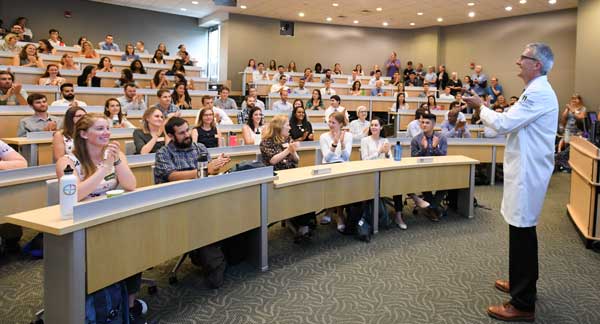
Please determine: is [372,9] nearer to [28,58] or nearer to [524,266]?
[28,58]

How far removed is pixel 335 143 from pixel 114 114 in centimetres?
269

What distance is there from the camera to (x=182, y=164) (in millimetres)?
3426

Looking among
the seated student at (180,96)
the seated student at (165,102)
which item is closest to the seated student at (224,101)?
the seated student at (180,96)

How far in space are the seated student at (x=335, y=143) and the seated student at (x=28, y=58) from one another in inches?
230

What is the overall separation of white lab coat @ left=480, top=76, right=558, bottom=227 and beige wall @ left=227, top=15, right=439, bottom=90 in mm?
13091

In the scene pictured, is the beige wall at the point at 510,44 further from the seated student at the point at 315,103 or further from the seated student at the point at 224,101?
the seated student at the point at 224,101

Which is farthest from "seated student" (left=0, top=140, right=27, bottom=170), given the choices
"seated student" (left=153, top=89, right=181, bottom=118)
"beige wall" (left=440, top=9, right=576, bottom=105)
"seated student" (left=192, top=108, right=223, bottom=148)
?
"beige wall" (left=440, top=9, right=576, bottom=105)

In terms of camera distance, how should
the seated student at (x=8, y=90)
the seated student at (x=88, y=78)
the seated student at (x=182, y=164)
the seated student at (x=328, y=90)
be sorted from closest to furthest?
1. the seated student at (x=182, y=164)
2. the seated student at (x=8, y=90)
3. the seated student at (x=88, y=78)
4. the seated student at (x=328, y=90)

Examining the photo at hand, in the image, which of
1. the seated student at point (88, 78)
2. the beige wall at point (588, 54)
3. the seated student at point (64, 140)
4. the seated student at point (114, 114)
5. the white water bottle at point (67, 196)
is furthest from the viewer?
the beige wall at point (588, 54)

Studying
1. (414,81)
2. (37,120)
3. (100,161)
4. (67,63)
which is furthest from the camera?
(414,81)

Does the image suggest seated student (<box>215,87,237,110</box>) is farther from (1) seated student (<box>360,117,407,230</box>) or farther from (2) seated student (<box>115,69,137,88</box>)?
(1) seated student (<box>360,117,407,230</box>)

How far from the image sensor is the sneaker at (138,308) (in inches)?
107

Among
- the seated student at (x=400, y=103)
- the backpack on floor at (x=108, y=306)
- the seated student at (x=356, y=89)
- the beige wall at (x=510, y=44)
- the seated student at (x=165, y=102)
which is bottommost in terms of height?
the backpack on floor at (x=108, y=306)

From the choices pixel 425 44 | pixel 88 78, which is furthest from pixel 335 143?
pixel 425 44
